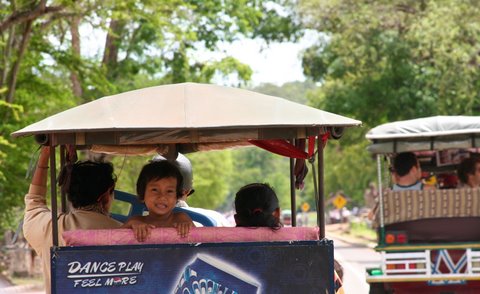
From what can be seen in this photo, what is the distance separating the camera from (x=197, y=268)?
5875 millimetres

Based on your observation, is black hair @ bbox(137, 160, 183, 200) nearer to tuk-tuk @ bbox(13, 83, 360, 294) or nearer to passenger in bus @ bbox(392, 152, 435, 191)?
tuk-tuk @ bbox(13, 83, 360, 294)

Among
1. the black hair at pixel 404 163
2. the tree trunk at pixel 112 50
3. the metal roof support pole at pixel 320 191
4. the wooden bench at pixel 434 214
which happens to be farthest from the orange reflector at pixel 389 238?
the tree trunk at pixel 112 50

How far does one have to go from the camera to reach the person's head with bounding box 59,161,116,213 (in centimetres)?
650

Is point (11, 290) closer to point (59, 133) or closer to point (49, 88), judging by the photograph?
point (49, 88)

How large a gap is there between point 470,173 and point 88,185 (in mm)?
6895

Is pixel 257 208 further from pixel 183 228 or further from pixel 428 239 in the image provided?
pixel 428 239

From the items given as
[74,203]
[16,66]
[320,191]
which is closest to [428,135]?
[320,191]

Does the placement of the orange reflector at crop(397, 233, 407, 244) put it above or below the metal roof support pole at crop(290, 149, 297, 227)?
below

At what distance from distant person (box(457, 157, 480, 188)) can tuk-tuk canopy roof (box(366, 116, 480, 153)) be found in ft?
1.36

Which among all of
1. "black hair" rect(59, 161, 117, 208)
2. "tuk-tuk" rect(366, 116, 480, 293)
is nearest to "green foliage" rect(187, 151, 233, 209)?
"tuk-tuk" rect(366, 116, 480, 293)

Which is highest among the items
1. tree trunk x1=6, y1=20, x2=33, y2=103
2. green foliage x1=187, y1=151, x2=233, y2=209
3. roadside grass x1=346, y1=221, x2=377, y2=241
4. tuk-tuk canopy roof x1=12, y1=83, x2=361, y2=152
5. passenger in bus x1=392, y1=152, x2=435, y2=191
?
tree trunk x1=6, y1=20, x2=33, y2=103

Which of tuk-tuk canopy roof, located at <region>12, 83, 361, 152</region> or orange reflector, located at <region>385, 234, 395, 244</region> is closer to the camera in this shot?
tuk-tuk canopy roof, located at <region>12, 83, 361, 152</region>

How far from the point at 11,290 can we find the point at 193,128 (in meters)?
16.2

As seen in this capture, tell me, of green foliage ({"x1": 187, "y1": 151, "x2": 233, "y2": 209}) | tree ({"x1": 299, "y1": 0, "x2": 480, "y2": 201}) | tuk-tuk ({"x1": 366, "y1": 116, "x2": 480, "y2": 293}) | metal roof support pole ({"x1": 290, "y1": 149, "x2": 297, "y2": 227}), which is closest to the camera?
metal roof support pole ({"x1": 290, "y1": 149, "x2": 297, "y2": 227})
